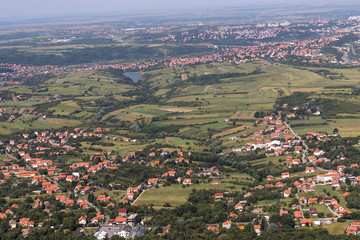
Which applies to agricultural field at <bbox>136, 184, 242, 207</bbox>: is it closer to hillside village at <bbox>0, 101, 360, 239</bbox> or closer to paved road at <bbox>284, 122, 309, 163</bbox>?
hillside village at <bbox>0, 101, 360, 239</bbox>

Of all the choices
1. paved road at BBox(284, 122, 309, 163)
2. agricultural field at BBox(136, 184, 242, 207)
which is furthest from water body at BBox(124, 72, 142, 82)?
agricultural field at BBox(136, 184, 242, 207)

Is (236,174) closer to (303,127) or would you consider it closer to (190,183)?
(190,183)

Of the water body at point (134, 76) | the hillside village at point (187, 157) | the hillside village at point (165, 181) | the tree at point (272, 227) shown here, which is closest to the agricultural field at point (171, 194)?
the hillside village at point (187, 157)

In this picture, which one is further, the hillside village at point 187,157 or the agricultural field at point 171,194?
the agricultural field at point 171,194

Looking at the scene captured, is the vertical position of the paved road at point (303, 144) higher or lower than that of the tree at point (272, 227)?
lower

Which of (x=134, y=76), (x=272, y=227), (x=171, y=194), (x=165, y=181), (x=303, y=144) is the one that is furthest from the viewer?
(x=134, y=76)

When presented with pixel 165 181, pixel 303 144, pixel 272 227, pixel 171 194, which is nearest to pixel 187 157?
pixel 165 181

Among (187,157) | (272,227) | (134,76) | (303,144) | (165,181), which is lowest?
(134,76)

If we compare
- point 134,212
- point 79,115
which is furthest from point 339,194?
point 79,115

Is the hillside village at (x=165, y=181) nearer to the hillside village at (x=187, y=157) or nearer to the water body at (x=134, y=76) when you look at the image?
the hillside village at (x=187, y=157)

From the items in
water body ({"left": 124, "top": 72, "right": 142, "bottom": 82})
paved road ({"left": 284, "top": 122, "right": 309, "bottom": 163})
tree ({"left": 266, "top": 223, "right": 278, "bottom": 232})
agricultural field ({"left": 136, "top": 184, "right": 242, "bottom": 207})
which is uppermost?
tree ({"left": 266, "top": 223, "right": 278, "bottom": 232})

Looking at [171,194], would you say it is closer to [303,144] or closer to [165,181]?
[165,181]
